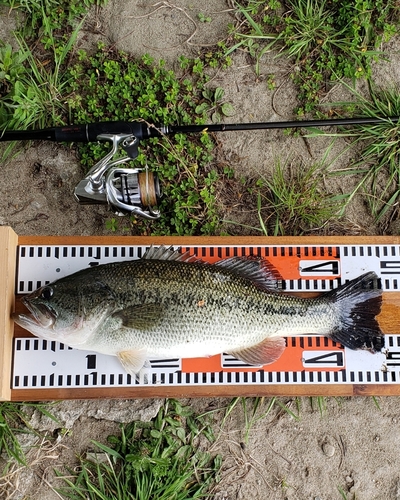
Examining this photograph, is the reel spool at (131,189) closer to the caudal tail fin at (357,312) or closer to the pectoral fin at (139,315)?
the pectoral fin at (139,315)

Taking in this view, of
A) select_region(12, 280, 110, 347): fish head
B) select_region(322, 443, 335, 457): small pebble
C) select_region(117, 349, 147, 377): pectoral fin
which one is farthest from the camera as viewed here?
select_region(322, 443, 335, 457): small pebble

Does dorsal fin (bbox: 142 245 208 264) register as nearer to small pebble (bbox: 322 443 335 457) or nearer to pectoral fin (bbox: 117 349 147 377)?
pectoral fin (bbox: 117 349 147 377)

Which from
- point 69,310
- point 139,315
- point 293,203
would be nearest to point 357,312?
point 293,203

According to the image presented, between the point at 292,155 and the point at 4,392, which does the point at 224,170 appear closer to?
the point at 292,155

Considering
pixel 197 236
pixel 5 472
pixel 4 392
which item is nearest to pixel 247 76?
pixel 197 236

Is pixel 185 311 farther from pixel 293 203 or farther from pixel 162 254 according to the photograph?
pixel 293 203

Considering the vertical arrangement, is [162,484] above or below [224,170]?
below

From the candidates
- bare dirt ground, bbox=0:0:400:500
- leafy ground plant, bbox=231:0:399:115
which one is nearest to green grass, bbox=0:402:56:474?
bare dirt ground, bbox=0:0:400:500
